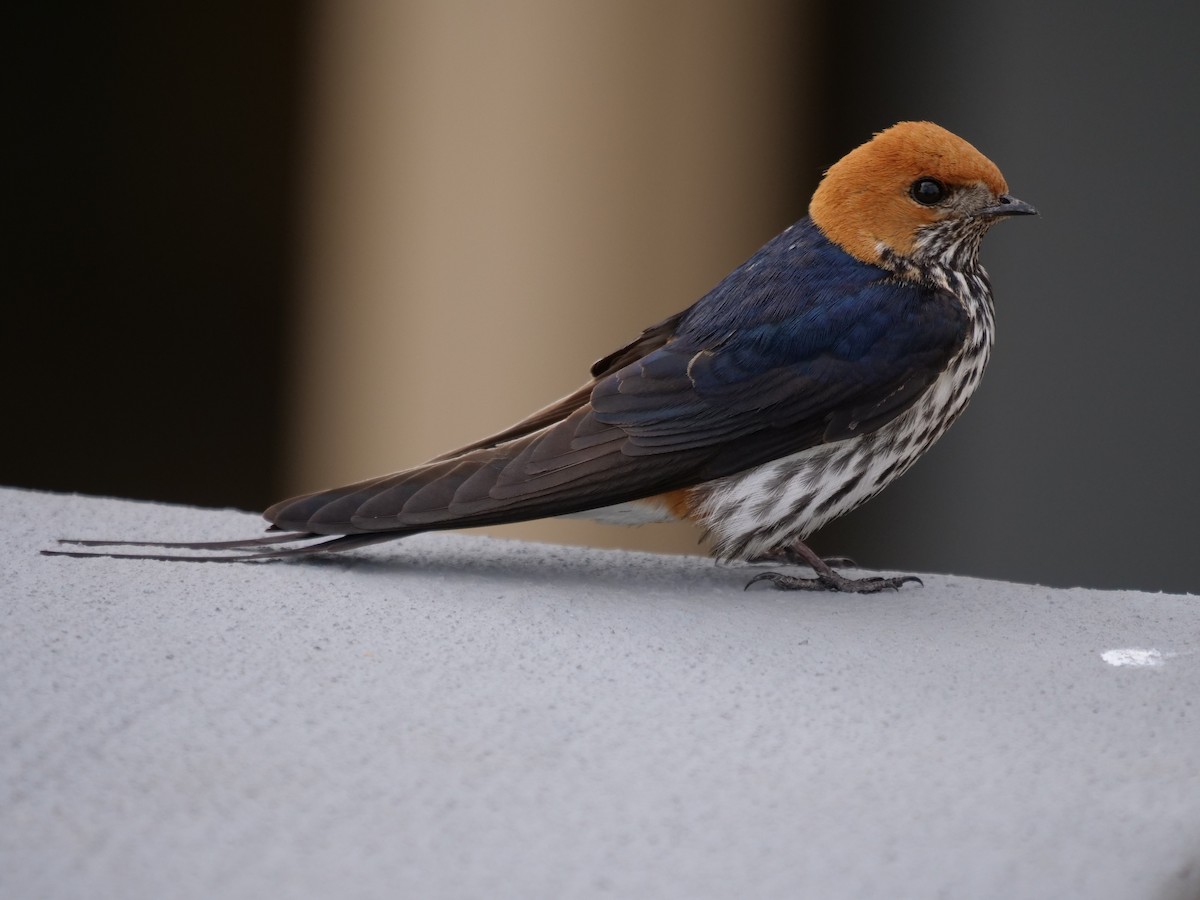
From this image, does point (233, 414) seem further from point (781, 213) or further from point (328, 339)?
point (781, 213)

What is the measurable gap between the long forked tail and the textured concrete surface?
0.09ft

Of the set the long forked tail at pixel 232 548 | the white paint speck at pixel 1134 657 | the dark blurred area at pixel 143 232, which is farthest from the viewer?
the dark blurred area at pixel 143 232

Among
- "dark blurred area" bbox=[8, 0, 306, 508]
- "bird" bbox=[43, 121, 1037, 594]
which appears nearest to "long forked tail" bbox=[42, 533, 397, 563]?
"bird" bbox=[43, 121, 1037, 594]

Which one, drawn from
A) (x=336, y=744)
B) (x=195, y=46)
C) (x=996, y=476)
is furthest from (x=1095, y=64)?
(x=336, y=744)

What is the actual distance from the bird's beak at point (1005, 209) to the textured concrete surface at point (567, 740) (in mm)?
458

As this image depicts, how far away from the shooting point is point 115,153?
3.54m

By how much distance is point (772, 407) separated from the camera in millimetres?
1573

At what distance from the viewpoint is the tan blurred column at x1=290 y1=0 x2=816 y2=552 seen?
3.56m

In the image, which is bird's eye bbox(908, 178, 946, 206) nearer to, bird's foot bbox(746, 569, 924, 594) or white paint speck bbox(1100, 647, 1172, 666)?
bird's foot bbox(746, 569, 924, 594)

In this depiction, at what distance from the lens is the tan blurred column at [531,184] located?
11.7 ft

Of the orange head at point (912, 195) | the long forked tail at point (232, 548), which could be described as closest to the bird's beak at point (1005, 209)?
the orange head at point (912, 195)

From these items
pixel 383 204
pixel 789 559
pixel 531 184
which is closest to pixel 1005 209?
pixel 789 559

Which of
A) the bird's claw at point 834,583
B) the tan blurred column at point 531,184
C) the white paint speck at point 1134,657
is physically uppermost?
the tan blurred column at point 531,184

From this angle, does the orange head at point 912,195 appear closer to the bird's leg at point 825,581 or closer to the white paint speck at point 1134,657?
the bird's leg at point 825,581
